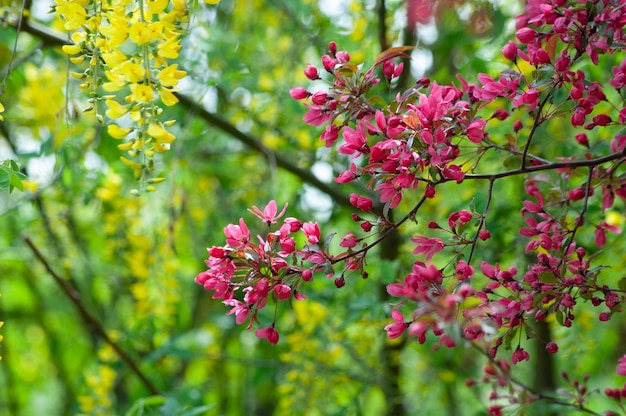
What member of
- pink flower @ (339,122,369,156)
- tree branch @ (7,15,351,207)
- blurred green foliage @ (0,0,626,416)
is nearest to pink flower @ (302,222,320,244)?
pink flower @ (339,122,369,156)

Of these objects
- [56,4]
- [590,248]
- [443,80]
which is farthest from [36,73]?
[590,248]

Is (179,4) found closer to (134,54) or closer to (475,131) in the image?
(134,54)

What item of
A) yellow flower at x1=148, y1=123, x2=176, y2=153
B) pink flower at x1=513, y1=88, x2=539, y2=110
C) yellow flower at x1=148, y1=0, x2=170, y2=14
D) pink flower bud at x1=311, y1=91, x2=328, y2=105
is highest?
yellow flower at x1=148, y1=0, x2=170, y2=14

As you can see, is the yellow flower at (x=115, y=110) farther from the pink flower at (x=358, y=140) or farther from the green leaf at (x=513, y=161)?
the green leaf at (x=513, y=161)

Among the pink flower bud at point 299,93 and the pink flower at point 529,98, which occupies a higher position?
the pink flower bud at point 299,93

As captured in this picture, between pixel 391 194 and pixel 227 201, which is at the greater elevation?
pixel 227 201

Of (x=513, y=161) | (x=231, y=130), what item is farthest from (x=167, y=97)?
(x=231, y=130)

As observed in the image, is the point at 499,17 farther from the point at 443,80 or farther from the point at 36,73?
the point at 36,73

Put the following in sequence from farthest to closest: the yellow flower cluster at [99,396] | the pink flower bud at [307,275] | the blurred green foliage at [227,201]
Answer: the yellow flower cluster at [99,396] < the blurred green foliage at [227,201] < the pink flower bud at [307,275]

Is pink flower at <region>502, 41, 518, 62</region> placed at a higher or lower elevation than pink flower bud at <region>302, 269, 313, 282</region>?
higher

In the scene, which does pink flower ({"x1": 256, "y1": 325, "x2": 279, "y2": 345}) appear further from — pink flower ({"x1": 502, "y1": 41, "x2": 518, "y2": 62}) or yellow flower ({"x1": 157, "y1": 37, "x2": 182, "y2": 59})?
pink flower ({"x1": 502, "y1": 41, "x2": 518, "y2": 62})

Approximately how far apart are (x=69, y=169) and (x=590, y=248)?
119 cm

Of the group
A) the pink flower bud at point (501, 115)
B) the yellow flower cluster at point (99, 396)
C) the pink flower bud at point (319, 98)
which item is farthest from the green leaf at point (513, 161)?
the yellow flower cluster at point (99, 396)

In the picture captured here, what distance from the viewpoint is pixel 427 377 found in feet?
9.53
